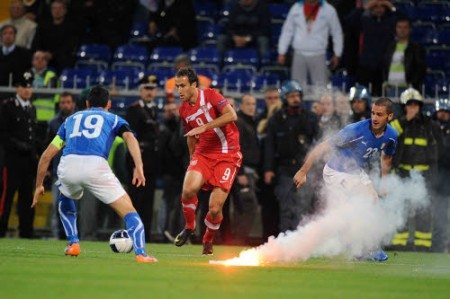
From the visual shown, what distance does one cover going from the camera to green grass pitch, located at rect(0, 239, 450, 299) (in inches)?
363

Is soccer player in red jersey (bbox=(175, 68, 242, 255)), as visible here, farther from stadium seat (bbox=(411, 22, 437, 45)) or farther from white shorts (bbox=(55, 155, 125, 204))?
stadium seat (bbox=(411, 22, 437, 45))

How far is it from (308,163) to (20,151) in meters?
7.26

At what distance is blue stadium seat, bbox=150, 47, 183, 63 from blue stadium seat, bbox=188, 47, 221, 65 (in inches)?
13.9

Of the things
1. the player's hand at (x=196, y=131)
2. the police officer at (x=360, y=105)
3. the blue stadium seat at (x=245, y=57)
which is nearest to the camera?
the player's hand at (x=196, y=131)

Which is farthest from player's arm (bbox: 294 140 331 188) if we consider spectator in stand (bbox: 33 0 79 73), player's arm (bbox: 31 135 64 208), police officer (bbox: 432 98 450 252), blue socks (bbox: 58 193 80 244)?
spectator in stand (bbox: 33 0 79 73)

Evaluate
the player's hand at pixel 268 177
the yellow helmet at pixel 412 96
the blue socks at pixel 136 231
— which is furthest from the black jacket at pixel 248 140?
the blue socks at pixel 136 231

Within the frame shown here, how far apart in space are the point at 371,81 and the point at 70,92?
535 cm

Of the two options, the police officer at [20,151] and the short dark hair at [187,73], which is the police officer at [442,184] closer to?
the short dark hair at [187,73]

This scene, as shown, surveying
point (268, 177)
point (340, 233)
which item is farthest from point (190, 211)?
point (268, 177)

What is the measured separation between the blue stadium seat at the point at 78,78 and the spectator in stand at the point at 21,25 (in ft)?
3.54

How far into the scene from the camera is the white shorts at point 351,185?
1458 cm

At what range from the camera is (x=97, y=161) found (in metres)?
12.7

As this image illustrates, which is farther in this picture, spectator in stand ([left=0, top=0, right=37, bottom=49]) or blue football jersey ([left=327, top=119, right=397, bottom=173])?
spectator in stand ([left=0, top=0, right=37, bottom=49])

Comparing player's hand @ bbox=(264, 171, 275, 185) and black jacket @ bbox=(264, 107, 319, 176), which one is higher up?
black jacket @ bbox=(264, 107, 319, 176)
